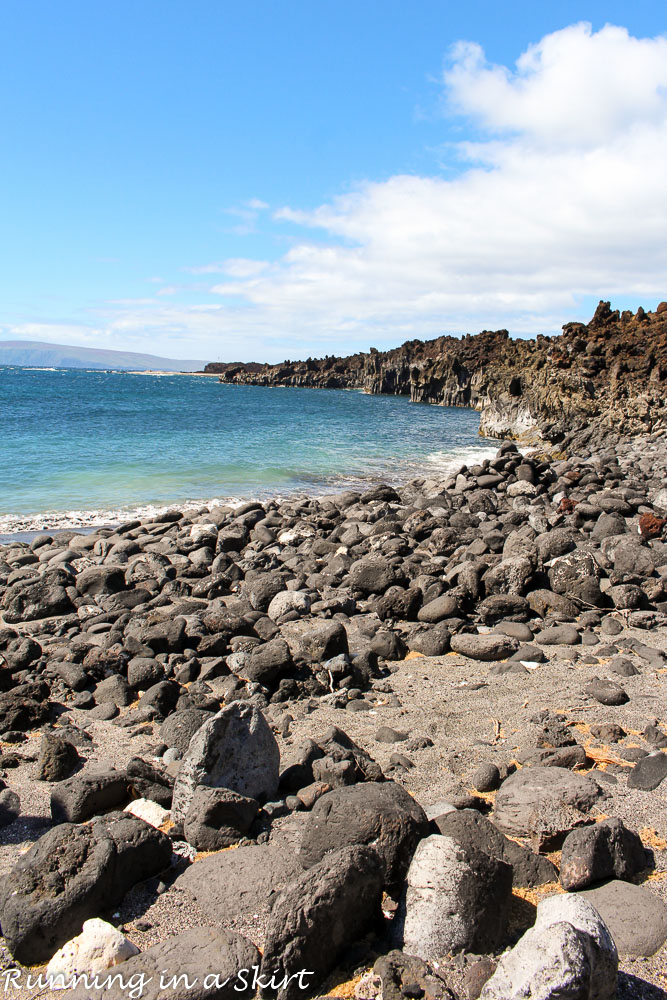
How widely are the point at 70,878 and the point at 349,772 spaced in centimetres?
172

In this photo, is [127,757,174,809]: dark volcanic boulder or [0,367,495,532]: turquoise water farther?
[0,367,495,532]: turquoise water

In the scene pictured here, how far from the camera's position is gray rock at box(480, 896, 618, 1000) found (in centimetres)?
234

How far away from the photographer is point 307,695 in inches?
236

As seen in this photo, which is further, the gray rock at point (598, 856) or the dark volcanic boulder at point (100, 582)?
the dark volcanic boulder at point (100, 582)

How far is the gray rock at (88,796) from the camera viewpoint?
404 centimetres

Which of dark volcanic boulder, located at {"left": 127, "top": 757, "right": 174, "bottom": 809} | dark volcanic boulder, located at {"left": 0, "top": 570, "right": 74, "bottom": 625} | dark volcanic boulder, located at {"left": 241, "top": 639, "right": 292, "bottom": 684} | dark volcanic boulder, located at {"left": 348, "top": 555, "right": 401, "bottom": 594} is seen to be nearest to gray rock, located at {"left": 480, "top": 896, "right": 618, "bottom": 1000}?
dark volcanic boulder, located at {"left": 127, "top": 757, "right": 174, "bottom": 809}

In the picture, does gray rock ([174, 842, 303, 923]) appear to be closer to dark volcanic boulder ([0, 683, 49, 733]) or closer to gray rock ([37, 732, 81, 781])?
gray rock ([37, 732, 81, 781])

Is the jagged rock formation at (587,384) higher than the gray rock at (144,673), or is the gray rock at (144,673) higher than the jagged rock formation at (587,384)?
the jagged rock formation at (587,384)

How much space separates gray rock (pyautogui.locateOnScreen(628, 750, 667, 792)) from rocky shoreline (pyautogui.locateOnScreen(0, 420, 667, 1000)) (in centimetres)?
1

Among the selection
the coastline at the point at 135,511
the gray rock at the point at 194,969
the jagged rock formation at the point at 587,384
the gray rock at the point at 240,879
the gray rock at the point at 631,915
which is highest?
the jagged rock formation at the point at 587,384

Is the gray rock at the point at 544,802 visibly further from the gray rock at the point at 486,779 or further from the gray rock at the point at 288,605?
the gray rock at the point at 288,605

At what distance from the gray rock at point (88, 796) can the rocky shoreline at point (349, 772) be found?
0.7 inches

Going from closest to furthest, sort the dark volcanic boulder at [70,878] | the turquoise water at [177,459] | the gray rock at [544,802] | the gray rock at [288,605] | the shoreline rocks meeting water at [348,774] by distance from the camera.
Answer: the shoreline rocks meeting water at [348,774]
the dark volcanic boulder at [70,878]
the gray rock at [544,802]
the gray rock at [288,605]
the turquoise water at [177,459]

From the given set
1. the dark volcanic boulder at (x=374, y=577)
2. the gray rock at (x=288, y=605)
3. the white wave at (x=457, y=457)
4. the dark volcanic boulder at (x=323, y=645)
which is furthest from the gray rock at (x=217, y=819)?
the white wave at (x=457, y=457)
